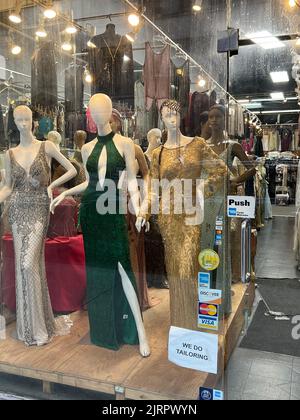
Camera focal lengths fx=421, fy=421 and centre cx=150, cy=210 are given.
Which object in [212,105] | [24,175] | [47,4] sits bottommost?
[24,175]

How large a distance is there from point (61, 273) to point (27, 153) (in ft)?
2.93

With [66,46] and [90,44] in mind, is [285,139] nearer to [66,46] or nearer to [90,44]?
[90,44]

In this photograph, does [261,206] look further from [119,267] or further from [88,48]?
[88,48]

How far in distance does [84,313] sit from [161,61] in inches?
67.1

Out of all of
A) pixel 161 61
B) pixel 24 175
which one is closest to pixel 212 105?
pixel 161 61

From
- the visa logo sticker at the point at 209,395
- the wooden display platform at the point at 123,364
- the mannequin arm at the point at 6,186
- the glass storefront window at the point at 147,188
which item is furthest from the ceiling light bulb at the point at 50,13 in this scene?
the visa logo sticker at the point at 209,395

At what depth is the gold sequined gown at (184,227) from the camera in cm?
218

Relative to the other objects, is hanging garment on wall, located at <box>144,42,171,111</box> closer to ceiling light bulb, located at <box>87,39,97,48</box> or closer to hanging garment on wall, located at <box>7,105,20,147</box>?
ceiling light bulb, located at <box>87,39,97,48</box>

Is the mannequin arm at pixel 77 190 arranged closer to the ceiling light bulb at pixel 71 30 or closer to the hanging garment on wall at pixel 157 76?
the hanging garment on wall at pixel 157 76

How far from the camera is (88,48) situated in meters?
2.71

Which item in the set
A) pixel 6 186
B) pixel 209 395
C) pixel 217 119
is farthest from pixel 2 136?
pixel 209 395

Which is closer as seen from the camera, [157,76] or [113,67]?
[157,76]

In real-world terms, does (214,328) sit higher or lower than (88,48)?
lower

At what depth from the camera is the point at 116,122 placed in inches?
96.0
